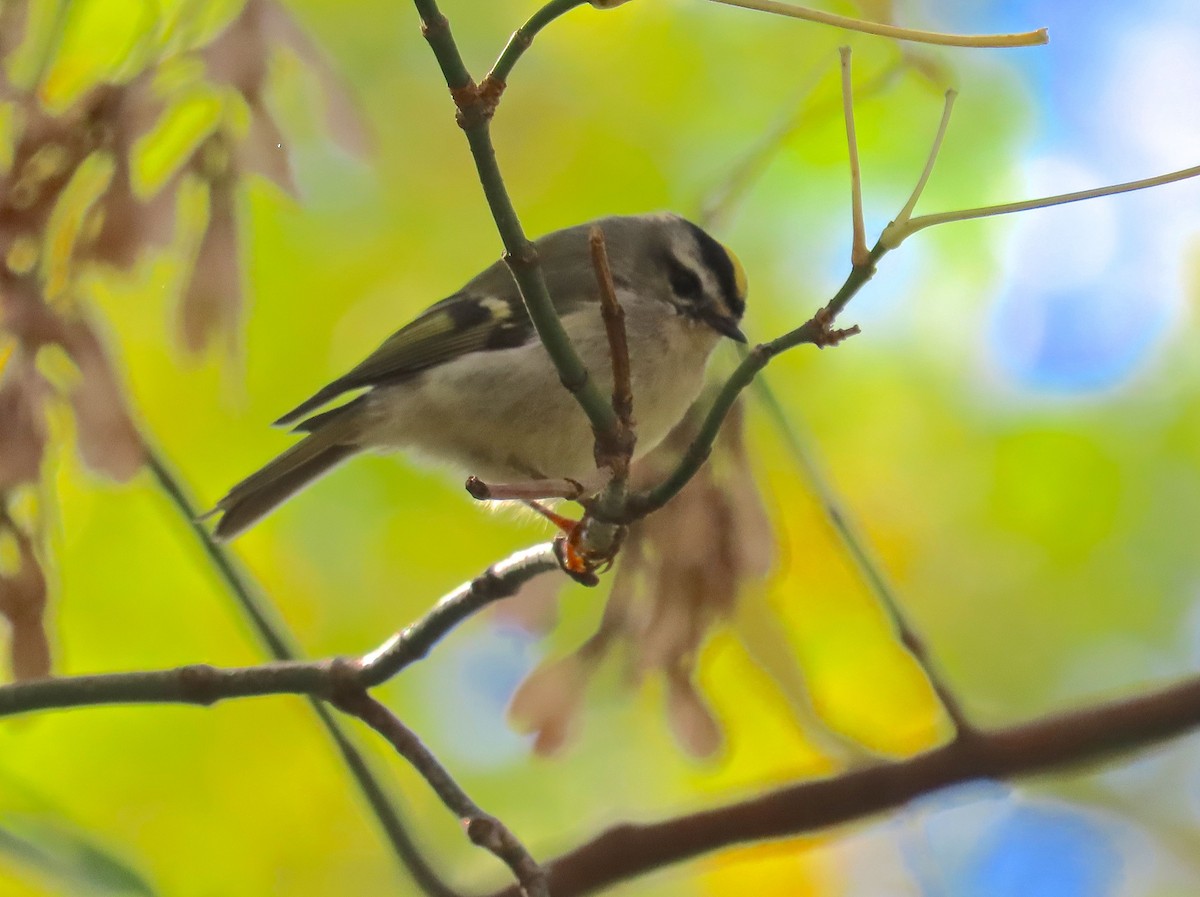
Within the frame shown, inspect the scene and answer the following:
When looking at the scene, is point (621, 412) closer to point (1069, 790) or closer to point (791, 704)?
point (791, 704)

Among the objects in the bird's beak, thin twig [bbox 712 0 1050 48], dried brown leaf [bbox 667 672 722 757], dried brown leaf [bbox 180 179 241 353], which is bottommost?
dried brown leaf [bbox 667 672 722 757]

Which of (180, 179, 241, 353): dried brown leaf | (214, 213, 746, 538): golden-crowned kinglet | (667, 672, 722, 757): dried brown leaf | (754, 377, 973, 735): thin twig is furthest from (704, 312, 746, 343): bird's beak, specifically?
(180, 179, 241, 353): dried brown leaf

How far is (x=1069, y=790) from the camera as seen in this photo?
1.17 m

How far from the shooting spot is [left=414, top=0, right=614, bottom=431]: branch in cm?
54

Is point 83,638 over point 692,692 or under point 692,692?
over

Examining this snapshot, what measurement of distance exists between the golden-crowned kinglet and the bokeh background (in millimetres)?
76

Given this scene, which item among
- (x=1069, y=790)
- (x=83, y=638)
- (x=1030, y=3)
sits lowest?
(x=1069, y=790)

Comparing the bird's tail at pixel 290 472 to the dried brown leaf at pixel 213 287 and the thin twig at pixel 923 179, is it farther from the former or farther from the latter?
the thin twig at pixel 923 179

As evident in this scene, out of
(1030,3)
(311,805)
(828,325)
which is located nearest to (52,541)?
(311,805)

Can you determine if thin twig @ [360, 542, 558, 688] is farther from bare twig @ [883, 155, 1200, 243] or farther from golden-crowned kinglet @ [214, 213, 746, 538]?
bare twig @ [883, 155, 1200, 243]

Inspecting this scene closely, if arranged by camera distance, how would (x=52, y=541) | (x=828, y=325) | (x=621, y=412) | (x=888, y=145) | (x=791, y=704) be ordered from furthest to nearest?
1. (x=888, y=145)
2. (x=791, y=704)
3. (x=52, y=541)
4. (x=621, y=412)
5. (x=828, y=325)

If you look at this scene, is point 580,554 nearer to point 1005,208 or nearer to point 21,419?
point 1005,208

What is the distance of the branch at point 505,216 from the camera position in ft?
1.78

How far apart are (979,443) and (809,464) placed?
0.43 meters
